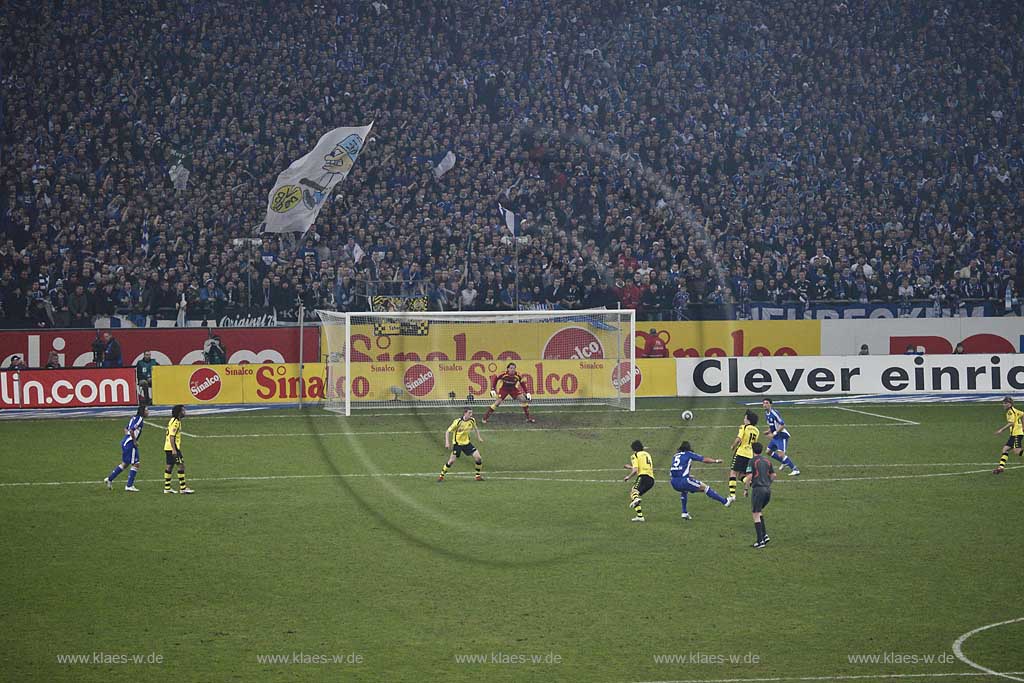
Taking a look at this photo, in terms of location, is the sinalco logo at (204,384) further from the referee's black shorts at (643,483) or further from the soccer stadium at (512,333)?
the referee's black shorts at (643,483)

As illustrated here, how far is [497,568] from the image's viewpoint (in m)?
16.7

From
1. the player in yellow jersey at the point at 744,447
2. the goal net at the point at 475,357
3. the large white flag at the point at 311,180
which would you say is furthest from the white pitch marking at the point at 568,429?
the player in yellow jersey at the point at 744,447

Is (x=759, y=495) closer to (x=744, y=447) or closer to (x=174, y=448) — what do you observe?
(x=744, y=447)

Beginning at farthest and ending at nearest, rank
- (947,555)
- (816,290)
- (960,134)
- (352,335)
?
(960,134)
(816,290)
(352,335)
(947,555)

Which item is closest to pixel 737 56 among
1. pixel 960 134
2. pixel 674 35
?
pixel 674 35

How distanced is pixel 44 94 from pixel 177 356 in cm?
997

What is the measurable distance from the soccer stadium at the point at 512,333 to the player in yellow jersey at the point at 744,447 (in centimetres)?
11

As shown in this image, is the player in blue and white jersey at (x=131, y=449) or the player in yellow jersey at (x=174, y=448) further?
the player in blue and white jersey at (x=131, y=449)

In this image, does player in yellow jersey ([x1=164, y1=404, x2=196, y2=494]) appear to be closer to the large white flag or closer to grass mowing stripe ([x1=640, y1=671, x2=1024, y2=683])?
grass mowing stripe ([x1=640, y1=671, x2=1024, y2=683])

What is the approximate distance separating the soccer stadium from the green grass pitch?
10 cm

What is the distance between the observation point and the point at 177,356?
36531 mm

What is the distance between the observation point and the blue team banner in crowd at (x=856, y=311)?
38938 millimetres

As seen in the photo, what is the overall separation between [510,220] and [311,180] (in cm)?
644

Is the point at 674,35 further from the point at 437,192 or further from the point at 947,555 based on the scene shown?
the point at 947,555
